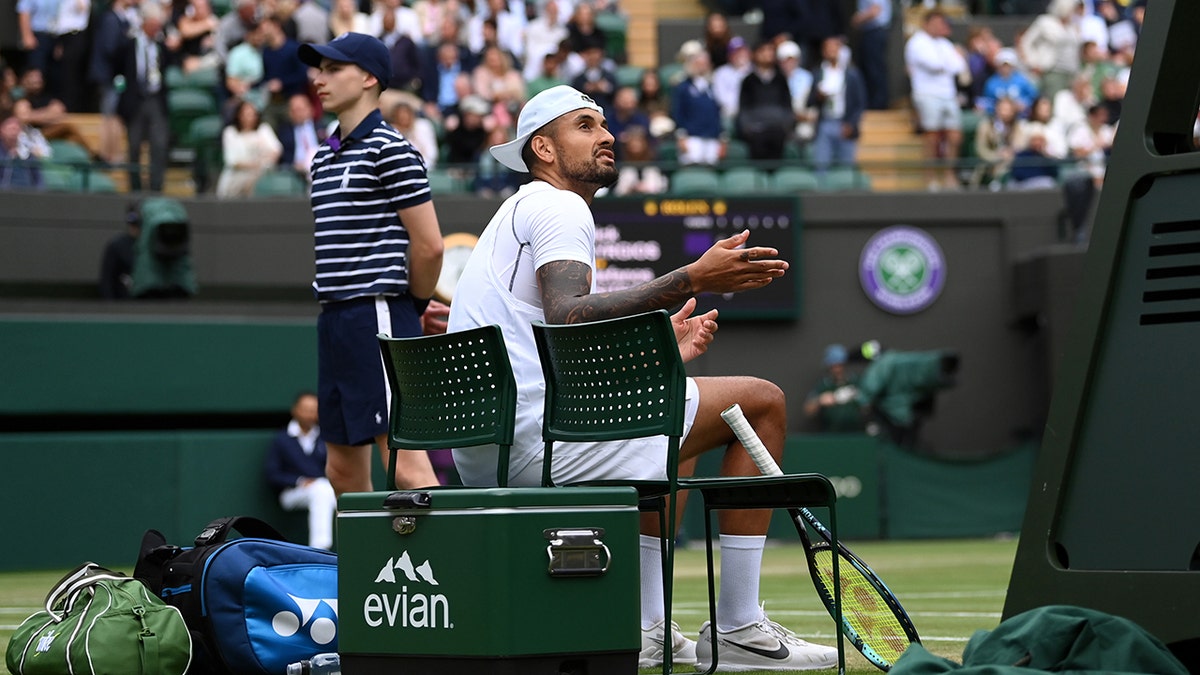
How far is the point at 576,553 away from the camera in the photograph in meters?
4.01

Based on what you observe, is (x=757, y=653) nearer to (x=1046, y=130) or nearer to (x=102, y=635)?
(x=102, y=635)

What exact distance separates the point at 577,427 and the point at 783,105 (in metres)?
14.4

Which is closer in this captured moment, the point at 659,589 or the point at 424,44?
the point at 659,589

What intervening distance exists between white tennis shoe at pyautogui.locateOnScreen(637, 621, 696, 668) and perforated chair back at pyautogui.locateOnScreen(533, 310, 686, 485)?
112 cm

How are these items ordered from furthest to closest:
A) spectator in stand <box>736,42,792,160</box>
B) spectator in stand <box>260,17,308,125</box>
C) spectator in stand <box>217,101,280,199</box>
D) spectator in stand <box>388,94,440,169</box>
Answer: spectator in stand <box>736,42,792,160</box>, spectator in stand <box>260,17,308,125</box>, spectator in stand <box>217,101,280,199</box>, spectator in stand <box>388,94,440,169</box>

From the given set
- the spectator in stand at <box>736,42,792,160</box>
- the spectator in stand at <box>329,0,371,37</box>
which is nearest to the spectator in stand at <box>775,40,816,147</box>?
the spectator in stand at <box>736,42,792,160</box>

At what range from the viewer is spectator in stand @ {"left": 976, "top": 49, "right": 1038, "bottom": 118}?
19766 mm

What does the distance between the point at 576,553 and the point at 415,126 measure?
13.0 m

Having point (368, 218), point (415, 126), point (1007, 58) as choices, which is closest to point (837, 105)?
point (1007, 58)

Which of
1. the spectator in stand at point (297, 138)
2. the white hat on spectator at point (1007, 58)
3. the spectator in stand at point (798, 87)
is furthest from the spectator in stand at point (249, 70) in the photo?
the white hat on spectator at point (1007, 58)

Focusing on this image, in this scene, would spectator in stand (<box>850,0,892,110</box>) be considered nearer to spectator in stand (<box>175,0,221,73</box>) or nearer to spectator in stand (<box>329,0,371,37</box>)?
spectator in stand (<box>329,0,371,37</box>)

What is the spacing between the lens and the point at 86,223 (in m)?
15.6

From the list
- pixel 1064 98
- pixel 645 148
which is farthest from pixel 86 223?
pixel 1064 98

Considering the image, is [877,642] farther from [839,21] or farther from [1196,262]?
[839,21]
